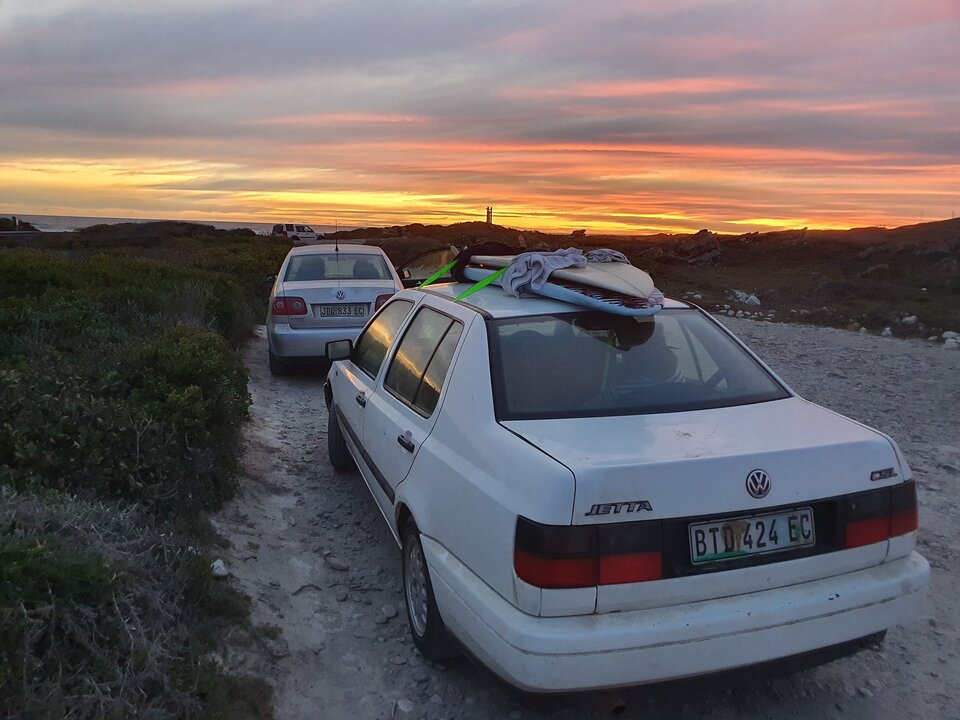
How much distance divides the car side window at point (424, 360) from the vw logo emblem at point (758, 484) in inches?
56.3

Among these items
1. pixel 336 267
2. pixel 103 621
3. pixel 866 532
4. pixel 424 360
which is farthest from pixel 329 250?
pixel 866 532

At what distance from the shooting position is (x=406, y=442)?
3.69 m

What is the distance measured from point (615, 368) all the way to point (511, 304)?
0.63m

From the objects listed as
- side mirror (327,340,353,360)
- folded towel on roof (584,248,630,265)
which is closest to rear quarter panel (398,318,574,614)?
folded towel on roof (584,248,630,265)

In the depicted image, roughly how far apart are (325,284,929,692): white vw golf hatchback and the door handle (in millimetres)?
15

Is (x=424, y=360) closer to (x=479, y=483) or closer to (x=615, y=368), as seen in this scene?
(x=615, y=368)

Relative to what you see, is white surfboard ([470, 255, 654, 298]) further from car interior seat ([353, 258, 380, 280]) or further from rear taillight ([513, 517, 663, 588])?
car interior seat ([353, 258, 380, 280])

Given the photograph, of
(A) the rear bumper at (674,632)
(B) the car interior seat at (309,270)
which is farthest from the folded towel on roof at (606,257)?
(B) the car interior seat at (309,270)

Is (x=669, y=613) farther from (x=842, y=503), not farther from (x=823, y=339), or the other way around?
(x=823, y=339)

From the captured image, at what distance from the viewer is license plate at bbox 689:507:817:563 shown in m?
2.60

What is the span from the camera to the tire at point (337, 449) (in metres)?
5.82

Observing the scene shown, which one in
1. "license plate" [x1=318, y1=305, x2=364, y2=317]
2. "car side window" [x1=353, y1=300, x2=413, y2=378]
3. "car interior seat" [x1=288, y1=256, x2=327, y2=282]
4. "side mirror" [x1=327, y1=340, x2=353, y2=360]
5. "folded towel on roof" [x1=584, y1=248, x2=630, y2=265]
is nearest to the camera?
"folded towel on roof" [x1=584, y1=248, x2=630, y2=265]

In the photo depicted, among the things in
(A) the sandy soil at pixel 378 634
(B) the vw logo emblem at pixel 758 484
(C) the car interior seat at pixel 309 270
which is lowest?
(A) the sandy soil at pixel 378 634

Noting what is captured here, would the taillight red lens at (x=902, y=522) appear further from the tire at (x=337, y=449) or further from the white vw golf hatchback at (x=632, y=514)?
the tire at (x=337, y=449)
